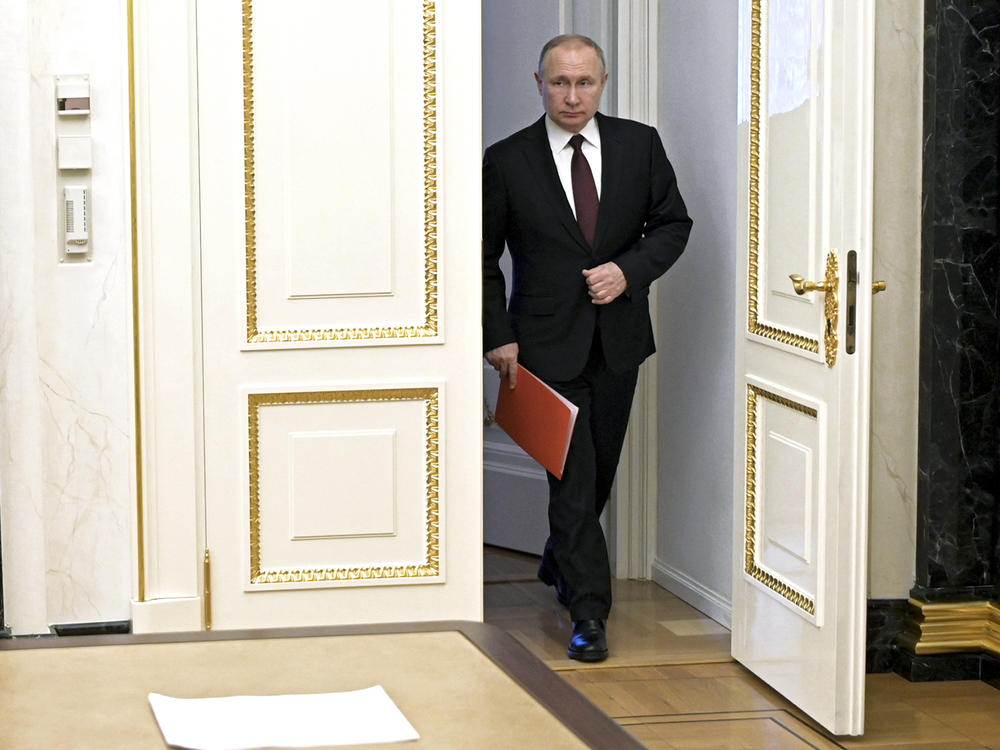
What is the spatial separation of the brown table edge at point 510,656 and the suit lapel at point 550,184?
8.04ft

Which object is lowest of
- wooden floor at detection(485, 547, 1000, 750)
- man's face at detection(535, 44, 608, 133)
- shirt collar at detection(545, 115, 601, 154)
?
wooden floor at detection(485, 547, 1000, 750)

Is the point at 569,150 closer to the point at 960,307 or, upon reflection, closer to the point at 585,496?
the point at 585,496

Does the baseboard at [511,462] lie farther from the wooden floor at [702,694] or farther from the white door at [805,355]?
the white door at [805,355]

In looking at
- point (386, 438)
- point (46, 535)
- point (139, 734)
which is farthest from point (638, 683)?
point (139, 734)

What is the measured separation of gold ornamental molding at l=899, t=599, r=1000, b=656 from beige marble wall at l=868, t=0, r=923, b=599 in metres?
0.12

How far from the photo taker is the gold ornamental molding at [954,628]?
3775 millimetres

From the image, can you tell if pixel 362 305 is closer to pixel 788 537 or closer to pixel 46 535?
pixel 46 535

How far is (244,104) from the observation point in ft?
11.4

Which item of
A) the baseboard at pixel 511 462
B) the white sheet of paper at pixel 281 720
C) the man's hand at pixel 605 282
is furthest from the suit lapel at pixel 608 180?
the white sheet of paper at pixel 281 720

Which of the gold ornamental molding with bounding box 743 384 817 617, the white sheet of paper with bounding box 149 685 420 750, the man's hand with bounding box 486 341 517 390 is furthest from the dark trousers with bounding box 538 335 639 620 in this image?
the white sheet of paper with bounding box 149 685 420 750

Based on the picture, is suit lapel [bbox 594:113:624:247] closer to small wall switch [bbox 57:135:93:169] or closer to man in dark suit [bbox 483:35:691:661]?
man in dark suit [bbox 483:35:691:661]

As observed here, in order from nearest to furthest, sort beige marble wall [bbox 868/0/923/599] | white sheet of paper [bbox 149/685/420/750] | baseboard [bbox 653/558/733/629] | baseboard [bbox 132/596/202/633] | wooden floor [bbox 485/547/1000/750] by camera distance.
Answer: white sheet of paper [bbox 149/685/420/750]
wooden floor [bbox 485/547/1000/750]
baseboard [bbox 132/596/202/633]
beige marble wall [bbox 868/0/923/599]
baseboard [bbox 653/558/733/629]

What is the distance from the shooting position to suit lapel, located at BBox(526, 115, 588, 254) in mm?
4004

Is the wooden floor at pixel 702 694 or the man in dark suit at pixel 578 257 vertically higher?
the man in dark suit at pixel 578 257
